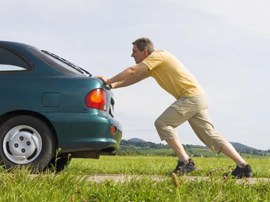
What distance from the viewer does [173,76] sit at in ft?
19.1

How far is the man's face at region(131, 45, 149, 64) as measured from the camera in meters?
5.89

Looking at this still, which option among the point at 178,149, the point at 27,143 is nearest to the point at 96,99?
the point at 27,143

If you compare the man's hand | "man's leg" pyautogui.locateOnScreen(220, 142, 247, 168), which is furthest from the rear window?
"man's leg" pyautogui.locateOnScreen(220, 142, 247, 168)

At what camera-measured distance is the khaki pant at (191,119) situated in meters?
5.79

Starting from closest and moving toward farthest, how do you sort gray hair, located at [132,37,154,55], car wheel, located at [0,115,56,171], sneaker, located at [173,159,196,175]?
car wheel, located at [0,115,56,171] < sneaker, located at [173,159,196,175] < gray hair, located at [132,37,154,55]

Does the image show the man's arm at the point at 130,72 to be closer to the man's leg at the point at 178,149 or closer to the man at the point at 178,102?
the man at the point at 178,102

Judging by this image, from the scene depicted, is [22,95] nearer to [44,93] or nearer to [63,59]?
[44,93]

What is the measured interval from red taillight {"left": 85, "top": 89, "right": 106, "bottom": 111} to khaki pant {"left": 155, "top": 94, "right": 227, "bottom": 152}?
2.67ft

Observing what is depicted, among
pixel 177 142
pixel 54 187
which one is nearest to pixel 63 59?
pixel 177 142

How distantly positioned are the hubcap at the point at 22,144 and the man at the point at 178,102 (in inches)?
46.8

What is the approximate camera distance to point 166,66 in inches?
228

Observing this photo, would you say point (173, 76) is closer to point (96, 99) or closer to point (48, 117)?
point (96, 99)

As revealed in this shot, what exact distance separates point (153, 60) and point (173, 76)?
372 millimetres

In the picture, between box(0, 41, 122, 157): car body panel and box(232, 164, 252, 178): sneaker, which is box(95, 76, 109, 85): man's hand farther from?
box(232, 164, 252, 178): sneaker
